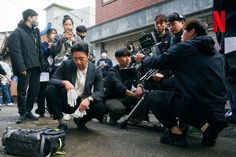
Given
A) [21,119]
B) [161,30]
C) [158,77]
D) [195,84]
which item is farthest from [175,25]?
[21,119]

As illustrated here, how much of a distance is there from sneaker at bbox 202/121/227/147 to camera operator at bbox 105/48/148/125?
136 cm

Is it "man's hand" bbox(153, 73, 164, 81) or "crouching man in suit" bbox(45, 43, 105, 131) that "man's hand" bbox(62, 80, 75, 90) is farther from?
"man's hand" bbox(153, 73, 164, 81)

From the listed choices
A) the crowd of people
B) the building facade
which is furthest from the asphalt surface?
the building facade

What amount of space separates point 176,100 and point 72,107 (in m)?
1.44

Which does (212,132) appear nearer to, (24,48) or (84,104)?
(84,104)

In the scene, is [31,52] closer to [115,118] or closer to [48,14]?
[115,118]

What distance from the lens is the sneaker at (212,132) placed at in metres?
3.47

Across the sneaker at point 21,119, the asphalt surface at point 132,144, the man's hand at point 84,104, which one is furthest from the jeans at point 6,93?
the man's hand at point 84,104

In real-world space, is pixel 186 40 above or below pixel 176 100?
above

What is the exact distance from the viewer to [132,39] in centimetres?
1107

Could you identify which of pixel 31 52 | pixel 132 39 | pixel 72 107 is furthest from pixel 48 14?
pixel 72 107

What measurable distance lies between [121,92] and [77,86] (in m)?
0.95

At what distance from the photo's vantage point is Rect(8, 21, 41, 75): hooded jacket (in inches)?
204

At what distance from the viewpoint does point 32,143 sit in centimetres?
301
